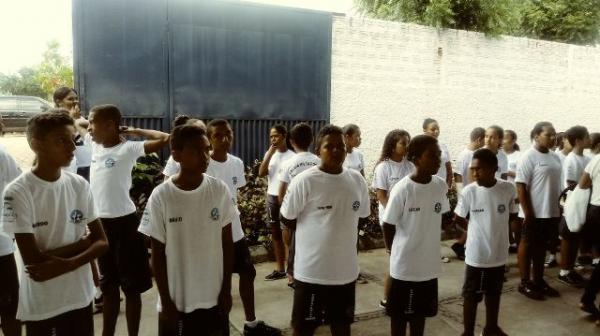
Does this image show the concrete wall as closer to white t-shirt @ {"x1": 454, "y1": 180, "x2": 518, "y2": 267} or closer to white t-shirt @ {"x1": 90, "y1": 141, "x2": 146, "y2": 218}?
white t-shirt @ {"x1": 454, "y1": 180, "x2": 518, "y2": 267}

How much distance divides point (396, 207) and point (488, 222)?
3.20 ft

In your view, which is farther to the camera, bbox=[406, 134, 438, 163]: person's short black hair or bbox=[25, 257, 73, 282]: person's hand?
bbox=[406, 134, 438, 163]: person's short black hair

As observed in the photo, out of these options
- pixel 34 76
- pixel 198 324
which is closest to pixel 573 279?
pixel 198 324

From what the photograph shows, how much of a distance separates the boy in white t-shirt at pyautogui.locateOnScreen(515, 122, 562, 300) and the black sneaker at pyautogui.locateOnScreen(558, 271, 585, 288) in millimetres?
632

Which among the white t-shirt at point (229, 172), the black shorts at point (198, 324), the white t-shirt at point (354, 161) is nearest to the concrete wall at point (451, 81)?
the white t-shirt at point (354, 161)

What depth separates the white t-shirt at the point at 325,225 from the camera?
3.01 metres

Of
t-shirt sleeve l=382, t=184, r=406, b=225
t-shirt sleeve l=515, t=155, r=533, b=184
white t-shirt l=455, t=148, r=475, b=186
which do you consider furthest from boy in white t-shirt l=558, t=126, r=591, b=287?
t-shirt sleeve l=382, t=184, r=406, b=225

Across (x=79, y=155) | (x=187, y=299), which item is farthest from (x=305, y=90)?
(x=187, y=299)

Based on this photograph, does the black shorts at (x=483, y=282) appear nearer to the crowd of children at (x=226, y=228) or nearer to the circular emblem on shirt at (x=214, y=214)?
the crowd of children at (x=226, y=228)

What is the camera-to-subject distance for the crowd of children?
2387 millimetres

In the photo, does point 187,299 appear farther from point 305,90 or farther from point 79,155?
point 305,90

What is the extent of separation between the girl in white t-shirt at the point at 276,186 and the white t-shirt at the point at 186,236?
8.69ft

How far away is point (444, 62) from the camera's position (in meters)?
9.77

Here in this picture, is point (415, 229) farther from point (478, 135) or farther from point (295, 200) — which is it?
point (478, 135)
